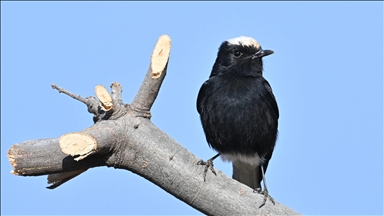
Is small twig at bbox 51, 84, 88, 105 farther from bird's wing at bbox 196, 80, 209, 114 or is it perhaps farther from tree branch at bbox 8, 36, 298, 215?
bird's wing at bbox 196, 80, 209, 114

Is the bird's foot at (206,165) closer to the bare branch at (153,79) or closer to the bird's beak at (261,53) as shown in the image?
the bare branch at (153,79)

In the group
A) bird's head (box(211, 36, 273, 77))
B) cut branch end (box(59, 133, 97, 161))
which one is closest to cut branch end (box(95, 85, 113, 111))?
cut branch end (box(59, 133, 97, 161))

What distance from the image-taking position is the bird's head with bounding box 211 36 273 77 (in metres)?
6.58

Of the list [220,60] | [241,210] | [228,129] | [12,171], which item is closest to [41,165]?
[12,171]

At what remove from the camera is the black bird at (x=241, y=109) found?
6.17 m

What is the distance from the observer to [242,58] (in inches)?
261

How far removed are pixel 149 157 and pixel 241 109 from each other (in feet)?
5.98

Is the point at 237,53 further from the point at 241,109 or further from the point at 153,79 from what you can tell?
the point at 153,79

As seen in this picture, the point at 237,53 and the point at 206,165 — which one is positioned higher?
the point at 237,53

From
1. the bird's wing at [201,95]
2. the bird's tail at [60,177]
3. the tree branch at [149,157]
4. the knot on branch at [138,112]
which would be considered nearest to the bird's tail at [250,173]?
the bird's wing at [201,95]

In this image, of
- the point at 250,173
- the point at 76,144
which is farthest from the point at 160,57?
the point at 250,173

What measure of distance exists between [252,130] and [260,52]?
102 centimetres

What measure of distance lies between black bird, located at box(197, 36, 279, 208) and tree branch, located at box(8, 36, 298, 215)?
1327 mm

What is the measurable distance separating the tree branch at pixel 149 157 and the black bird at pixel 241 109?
4.35 feet
